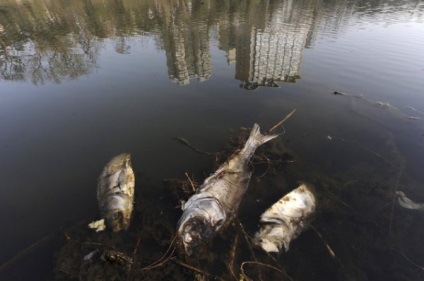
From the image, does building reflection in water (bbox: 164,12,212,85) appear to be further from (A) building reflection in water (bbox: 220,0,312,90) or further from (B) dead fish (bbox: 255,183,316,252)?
(B) dead fish (bbox: 255,183,316,252)

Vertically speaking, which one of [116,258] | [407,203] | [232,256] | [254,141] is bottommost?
[407,203]

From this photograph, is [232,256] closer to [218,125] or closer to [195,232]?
[195,232]

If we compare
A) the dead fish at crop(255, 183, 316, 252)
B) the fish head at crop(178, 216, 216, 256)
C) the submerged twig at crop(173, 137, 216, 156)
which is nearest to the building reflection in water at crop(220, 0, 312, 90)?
the submerged twig at crop(173, 137, 216, 156)

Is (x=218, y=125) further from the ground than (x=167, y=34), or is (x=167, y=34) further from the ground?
(x=167, y=34)

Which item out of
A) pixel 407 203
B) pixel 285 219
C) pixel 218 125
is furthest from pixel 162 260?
pixel 407 203

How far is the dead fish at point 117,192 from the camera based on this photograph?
6.47m

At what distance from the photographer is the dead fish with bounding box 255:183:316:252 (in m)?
6.01

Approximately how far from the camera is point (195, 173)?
8203 millimetres

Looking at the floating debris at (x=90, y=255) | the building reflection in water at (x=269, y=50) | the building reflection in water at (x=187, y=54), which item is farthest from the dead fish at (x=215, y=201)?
the building reflection in water at (x=187, y=54)

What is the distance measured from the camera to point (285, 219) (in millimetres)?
6371

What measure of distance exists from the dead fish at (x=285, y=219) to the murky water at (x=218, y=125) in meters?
0.31

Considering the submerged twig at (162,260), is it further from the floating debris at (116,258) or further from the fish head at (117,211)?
the fish head at (117,211)

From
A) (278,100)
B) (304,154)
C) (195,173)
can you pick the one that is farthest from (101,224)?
(278,100)

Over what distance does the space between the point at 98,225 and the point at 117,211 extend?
584 millimetres
